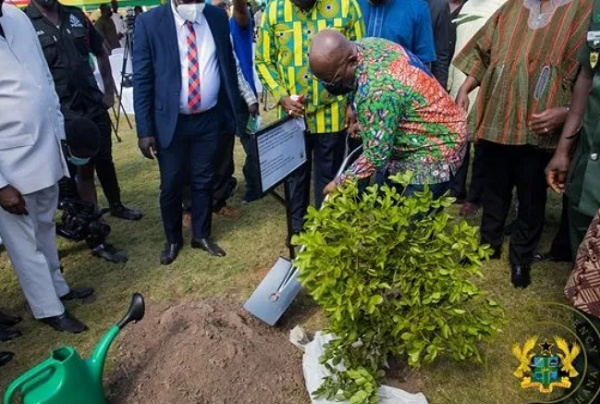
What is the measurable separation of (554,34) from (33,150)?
3094 millimetres

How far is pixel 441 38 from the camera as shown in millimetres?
4559

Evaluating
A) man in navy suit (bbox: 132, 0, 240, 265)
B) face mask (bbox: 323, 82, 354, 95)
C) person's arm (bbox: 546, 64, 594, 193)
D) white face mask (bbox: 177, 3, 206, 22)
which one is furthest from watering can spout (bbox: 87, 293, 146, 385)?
person's arm (bbox: 546, 64, 594, 193)

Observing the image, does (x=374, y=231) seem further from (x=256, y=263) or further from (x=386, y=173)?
(x=256, y=263)

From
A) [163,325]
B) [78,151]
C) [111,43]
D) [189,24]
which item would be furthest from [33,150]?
[111,43]

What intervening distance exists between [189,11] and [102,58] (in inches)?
63.6

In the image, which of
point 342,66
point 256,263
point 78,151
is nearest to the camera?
point 342,66

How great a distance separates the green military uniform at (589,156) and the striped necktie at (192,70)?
2562 mm

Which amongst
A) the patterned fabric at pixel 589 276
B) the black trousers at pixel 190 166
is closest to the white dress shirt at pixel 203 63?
the black trousers at pixel 190 166

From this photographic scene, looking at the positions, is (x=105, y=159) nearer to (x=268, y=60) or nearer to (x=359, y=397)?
(x=268, y=60)

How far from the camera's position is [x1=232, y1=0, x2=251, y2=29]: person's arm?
472 cm

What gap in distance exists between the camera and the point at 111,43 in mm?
12453

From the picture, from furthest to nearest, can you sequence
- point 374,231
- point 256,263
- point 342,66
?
point 256,263 → point 342,66 → point 374,231

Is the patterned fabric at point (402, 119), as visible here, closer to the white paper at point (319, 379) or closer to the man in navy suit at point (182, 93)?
the white paper at point (319, 379)

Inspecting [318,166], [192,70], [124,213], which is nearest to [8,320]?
[124,213]
